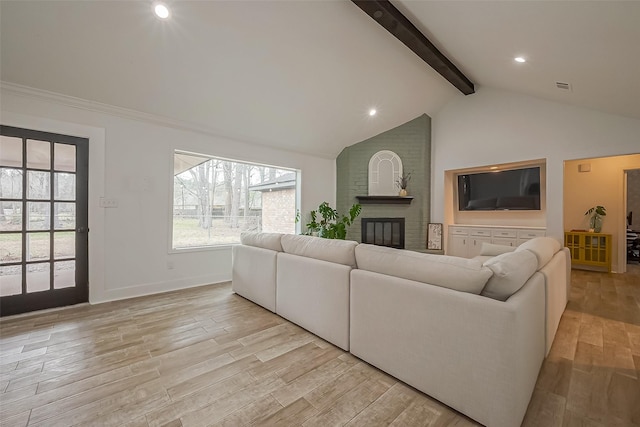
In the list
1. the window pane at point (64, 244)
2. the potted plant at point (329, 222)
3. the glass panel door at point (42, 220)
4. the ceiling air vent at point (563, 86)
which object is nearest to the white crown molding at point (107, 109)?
the glass panel door at point (42, 220)

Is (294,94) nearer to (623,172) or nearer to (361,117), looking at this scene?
(361,117)

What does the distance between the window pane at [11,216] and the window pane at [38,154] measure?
413mm

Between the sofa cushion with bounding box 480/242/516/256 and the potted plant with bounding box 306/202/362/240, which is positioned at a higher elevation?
the potted plant with bounding box 306/202/362/240

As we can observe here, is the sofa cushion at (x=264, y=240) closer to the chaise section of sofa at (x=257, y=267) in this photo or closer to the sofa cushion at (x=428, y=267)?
the chaise section of sofa at (x=257, y=267)

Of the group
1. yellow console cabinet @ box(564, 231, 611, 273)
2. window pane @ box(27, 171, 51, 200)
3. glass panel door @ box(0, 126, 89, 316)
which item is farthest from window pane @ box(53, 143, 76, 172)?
yellow console cabinet @ box(564, 231, 611, 273)

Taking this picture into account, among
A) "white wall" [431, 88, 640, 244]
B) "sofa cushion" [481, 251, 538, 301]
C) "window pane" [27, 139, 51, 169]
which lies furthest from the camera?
"white wall" [431, 88, 640, 244]

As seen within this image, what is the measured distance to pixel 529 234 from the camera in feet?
15.2

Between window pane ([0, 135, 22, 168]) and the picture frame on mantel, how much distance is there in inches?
242

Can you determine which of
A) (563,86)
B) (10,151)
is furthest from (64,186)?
(563,86)

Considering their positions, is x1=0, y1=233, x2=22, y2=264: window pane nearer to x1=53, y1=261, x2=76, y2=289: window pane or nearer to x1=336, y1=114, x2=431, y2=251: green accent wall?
x1=53, y1=261, x2=76, y2=289: window pane

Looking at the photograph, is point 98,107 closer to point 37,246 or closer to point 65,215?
point 65,215

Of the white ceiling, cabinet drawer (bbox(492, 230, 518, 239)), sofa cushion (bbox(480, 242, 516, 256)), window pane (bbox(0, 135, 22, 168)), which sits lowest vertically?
sofa cushion (bbox(480, 242, 516, 256))

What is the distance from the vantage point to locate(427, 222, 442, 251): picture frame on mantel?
5590 millimetres

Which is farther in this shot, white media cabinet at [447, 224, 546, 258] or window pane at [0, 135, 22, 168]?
white media cabinet at [447, 224, 546, 258]
